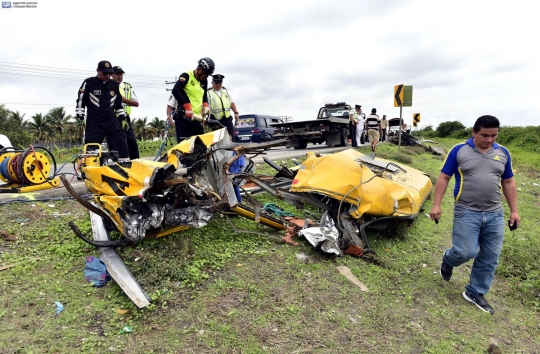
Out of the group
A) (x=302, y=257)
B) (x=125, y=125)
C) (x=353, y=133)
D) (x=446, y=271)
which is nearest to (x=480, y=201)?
(x=446, y=271)

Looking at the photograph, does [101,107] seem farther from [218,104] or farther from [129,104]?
[218,104]

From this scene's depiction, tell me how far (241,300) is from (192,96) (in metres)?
3.26

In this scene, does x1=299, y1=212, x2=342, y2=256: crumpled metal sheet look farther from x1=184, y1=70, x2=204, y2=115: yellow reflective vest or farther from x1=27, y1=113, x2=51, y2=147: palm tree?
x1=27, y1=113, x2=51, y2=147: palm tree

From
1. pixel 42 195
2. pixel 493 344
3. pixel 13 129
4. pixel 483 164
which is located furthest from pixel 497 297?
pixel 13 129

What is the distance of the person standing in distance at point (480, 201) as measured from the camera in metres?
3.21

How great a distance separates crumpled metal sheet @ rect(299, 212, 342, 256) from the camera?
3.60m

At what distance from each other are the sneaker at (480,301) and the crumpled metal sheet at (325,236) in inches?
49.5

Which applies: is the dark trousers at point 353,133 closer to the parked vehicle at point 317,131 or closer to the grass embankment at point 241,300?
the parked vehicle at point 317,131

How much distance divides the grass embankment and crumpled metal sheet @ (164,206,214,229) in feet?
0.67

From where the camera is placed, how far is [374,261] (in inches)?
149

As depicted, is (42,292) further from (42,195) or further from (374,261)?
(374,261)

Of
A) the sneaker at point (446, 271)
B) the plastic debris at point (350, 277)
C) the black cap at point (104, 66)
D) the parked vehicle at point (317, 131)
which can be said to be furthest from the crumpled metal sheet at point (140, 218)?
the parked vehicle at point (317, 131)

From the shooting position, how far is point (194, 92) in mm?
5066

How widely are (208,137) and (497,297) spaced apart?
3342 millimetres
